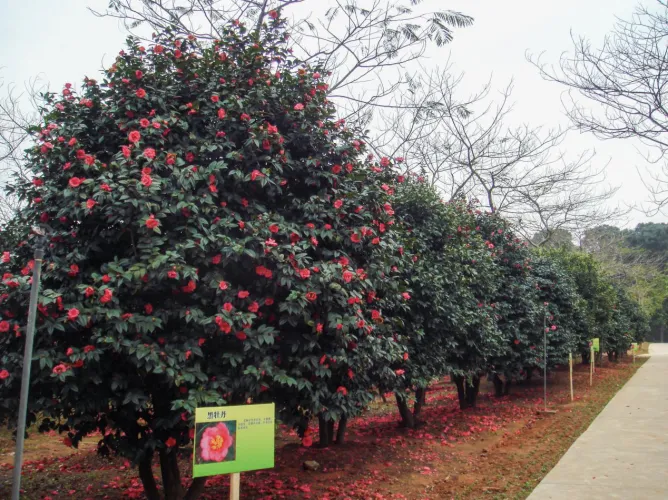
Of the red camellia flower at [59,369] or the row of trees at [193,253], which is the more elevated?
the row of trees at [193,253]

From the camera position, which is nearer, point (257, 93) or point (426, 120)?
point (257, 93)

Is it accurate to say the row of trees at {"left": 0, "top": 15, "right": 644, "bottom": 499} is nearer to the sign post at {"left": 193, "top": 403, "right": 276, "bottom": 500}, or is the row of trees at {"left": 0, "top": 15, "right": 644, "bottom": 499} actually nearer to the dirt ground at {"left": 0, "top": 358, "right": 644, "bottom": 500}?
the sign post at {"left": 193, "top": 403, "right": 276, "bottom": 500}

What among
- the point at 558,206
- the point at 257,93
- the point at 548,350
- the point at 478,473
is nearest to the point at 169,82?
the point at 257,93

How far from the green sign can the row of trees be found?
0.82 feet

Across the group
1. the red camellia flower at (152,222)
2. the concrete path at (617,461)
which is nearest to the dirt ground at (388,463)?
the concrete path at (617,461)

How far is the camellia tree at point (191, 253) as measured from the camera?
3965 millimetres

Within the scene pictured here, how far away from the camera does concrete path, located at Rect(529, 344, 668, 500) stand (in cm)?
585

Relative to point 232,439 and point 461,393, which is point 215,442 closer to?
point 232,439

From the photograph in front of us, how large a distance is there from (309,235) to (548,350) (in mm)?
11784

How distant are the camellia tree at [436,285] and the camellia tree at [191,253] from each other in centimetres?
263

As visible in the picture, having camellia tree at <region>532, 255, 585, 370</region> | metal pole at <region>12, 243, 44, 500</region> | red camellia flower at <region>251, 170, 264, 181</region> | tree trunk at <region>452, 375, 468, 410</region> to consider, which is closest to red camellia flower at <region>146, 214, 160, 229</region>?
red camellia flower at <region>251, 170, 264, 181</region>

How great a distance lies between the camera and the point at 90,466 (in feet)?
25.2

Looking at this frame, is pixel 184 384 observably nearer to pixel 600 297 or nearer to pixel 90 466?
pixel 90 466

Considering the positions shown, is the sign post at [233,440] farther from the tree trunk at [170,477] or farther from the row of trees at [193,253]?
the tree trunk at [170,477]
